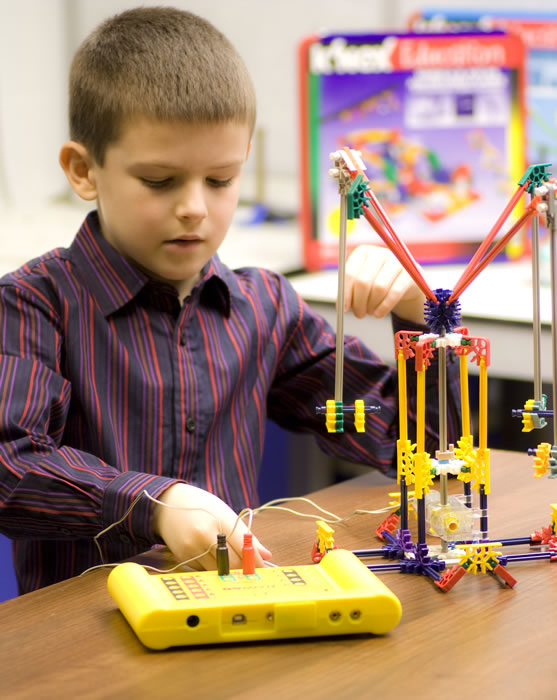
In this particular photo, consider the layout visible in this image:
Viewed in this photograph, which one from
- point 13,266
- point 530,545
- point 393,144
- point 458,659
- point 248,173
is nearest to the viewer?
point 458,659

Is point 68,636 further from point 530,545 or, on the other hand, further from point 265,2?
point 265,2

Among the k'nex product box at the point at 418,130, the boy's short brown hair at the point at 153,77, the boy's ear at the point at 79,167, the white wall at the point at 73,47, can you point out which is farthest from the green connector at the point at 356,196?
the white wall at the point at 73,47

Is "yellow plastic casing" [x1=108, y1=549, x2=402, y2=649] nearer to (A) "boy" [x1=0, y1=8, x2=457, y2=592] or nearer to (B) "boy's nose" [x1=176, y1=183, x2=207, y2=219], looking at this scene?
(A) "boy" [x1=0, y1=8, x2=457, y2=592]

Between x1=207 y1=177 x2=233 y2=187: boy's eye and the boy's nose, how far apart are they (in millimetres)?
24

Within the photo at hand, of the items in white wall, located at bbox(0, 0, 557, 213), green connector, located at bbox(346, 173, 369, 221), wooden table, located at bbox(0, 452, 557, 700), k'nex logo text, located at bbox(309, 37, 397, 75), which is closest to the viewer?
wooden table, located at bbox(0, 452, 557, 700)

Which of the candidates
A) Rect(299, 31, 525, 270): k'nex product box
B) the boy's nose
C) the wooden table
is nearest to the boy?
the boy's nose

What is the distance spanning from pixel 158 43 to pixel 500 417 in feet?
4.34

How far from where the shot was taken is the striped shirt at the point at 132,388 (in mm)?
817

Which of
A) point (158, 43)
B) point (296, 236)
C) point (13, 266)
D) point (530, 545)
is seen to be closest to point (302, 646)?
point (530, 545)

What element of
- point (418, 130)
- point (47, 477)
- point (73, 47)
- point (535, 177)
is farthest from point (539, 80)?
point (47, 477)

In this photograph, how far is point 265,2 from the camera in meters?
2.16

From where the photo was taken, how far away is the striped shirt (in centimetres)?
82

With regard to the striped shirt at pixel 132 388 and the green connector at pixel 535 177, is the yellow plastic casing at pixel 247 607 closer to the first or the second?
the striped shirt at pixel 132 388

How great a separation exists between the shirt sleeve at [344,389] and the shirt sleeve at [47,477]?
0.27 m
